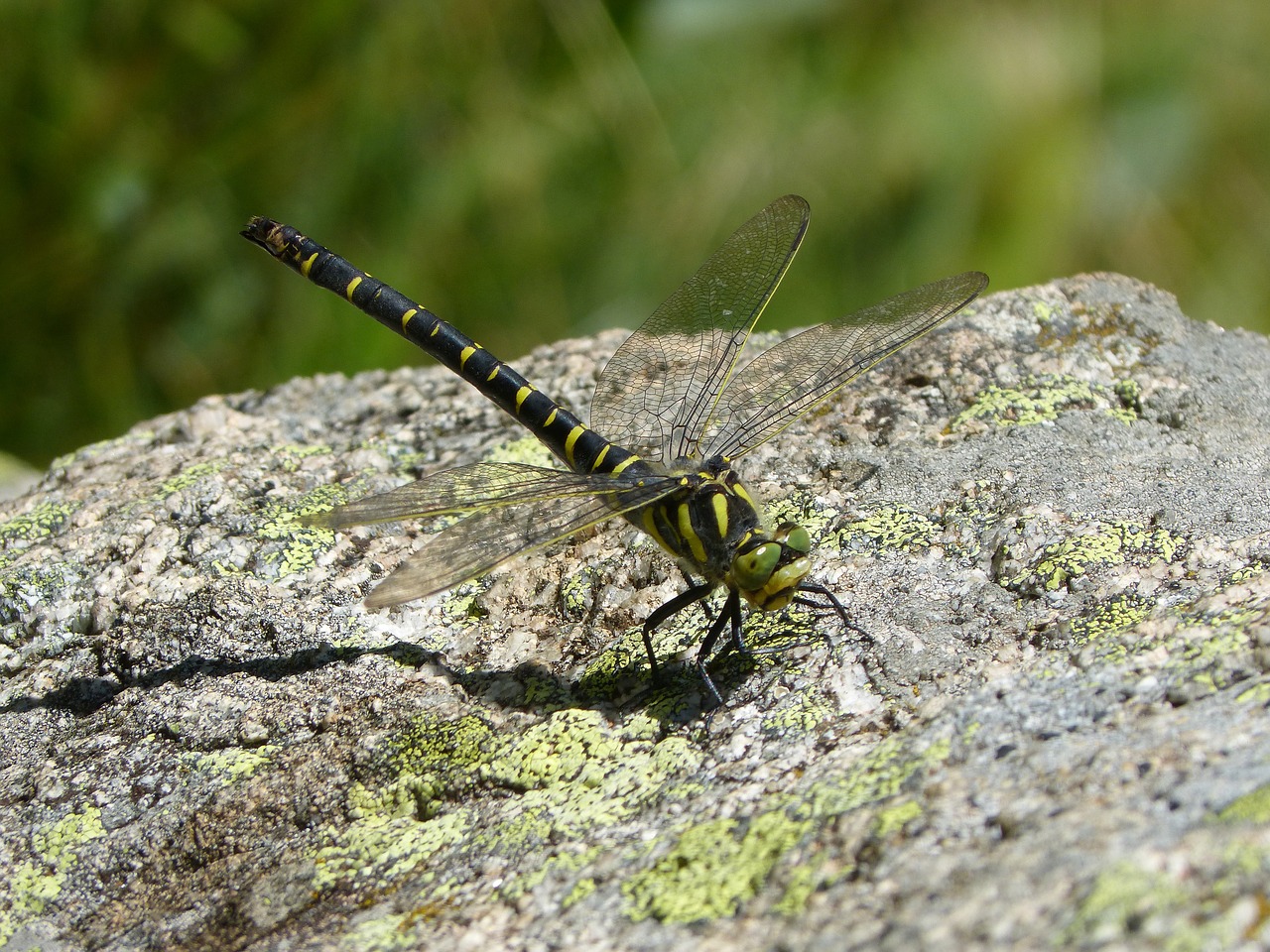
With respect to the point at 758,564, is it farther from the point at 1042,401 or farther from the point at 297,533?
the point at 297,533

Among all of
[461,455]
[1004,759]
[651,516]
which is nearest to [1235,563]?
[1004,759]

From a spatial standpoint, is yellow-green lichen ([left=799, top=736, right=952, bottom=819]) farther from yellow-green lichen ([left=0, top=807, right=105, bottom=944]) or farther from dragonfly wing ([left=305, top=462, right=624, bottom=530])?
yellow-green lichen ([left=0, top=807, right=105, bottom=944])

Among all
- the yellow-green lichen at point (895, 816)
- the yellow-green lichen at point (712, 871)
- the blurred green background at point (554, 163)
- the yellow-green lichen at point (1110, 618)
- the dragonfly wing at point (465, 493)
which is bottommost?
the yellow-green lichen at point (895, 816)

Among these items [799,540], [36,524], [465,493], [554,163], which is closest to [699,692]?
[799,540]

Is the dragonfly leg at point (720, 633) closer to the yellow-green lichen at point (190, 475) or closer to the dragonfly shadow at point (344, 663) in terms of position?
the dragonfly shadow at point (344, 663)

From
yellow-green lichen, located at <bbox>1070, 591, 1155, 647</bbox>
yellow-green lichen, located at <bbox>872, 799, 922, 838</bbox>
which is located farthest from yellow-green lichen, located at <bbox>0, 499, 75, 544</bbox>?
yellow-green lichen, located at <bbox>1070, 591, 1155, 647</bbox>

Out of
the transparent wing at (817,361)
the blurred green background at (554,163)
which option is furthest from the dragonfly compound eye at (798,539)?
the blurred green background at (554,163)

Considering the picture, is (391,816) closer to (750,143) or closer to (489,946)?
(489,946)
